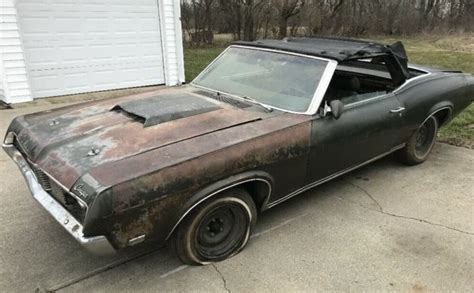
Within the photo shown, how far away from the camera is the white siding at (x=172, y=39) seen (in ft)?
30.4

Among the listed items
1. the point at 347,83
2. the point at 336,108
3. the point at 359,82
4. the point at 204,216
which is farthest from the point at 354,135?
the point at 204,216

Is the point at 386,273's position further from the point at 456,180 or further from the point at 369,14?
the point at 369,14

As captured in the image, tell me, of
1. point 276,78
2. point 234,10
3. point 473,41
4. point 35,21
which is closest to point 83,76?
point 35,21

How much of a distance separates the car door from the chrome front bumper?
1.76m

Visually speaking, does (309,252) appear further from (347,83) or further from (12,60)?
(12,60)

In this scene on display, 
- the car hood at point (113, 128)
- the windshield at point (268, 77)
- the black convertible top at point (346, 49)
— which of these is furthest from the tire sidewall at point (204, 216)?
the black convertible top at point (346, 49)

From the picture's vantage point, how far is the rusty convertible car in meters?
2.50

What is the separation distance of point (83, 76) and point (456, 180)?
7.12 m

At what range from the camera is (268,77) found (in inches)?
151

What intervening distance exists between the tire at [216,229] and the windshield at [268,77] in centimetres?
98

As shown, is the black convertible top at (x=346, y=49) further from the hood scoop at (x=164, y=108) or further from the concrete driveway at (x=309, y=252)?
the concrete driveway at (x=309, y=252)

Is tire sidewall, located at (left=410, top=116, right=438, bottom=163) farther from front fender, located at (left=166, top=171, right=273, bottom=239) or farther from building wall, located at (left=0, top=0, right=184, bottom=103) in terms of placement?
building wall, located at (left=0, top=0, right=184, bottom=103)

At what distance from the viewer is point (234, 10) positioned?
19.0 meters

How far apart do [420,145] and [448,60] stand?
971cm
